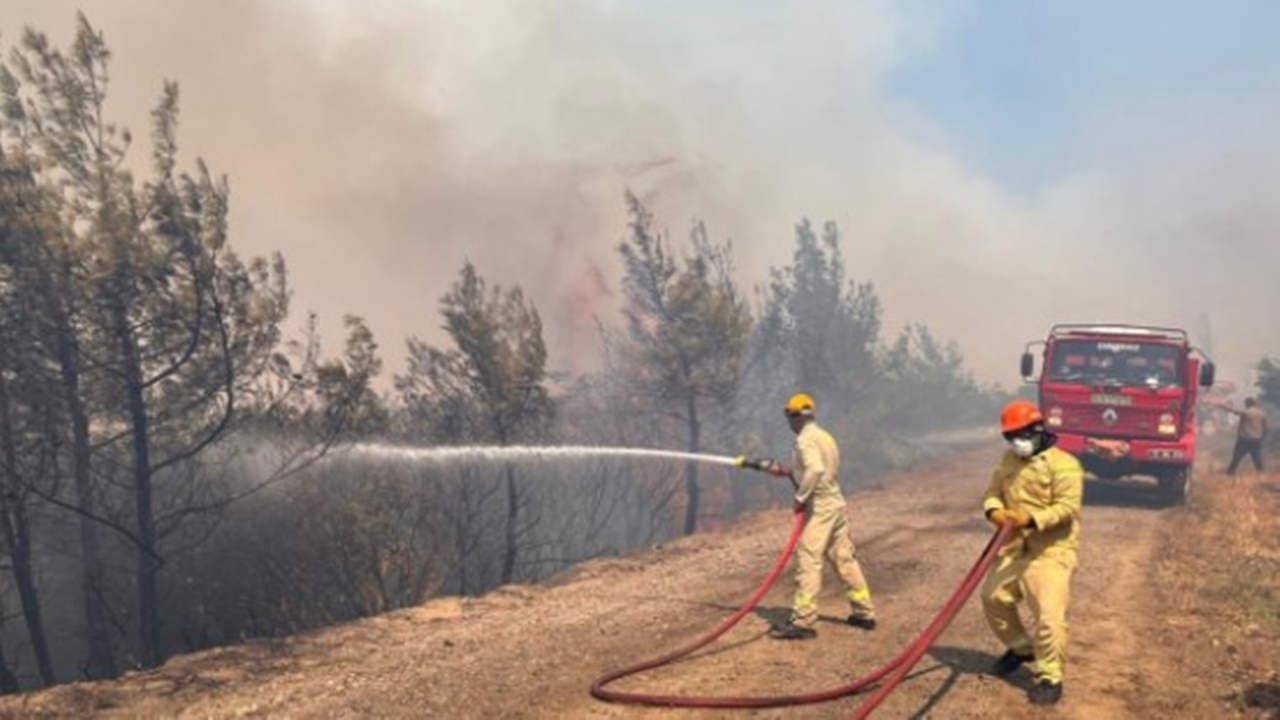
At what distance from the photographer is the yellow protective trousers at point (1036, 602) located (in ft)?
19.7

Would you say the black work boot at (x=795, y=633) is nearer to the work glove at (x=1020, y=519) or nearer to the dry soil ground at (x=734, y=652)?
the dry soil ground at (x=734, y=652)

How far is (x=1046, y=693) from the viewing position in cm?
602

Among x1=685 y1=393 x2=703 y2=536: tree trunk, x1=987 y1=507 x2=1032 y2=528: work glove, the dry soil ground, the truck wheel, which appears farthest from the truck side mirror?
x1=987 y1=507 x2=1032 y2=528: work glove

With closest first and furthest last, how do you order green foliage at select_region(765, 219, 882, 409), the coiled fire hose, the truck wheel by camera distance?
the coiled fire hose, the truck wheel, green foliage at select_region(765, 219, 882, 409)

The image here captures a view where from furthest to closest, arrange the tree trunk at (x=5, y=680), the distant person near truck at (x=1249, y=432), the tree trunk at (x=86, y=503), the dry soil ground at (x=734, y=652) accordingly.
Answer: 1. the distant person near truck at (x=1249, y=432)
2. the tree trunk at (x=86, y=503)
3. the tree trunk at (x=5, y=680)
4. the dry soil ground at (x=734, y=652)

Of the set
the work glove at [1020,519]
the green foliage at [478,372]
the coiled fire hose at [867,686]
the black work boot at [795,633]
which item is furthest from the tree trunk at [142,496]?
the work glove at [1020,519]

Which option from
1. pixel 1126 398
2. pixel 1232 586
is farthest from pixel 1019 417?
pixel 1126 398

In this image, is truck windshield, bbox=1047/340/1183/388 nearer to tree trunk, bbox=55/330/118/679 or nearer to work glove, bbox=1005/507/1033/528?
work glove, bbox=1005/507/1033/528

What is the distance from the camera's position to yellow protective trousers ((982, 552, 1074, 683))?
237 inches

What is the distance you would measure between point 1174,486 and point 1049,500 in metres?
11.6

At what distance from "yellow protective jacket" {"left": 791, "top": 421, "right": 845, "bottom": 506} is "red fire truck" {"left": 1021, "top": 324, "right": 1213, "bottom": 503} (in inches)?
333

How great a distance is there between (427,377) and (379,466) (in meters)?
2.10

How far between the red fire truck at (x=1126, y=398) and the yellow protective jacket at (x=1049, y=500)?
31.0 feet

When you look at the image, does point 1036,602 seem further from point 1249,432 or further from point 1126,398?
point 1249,432
